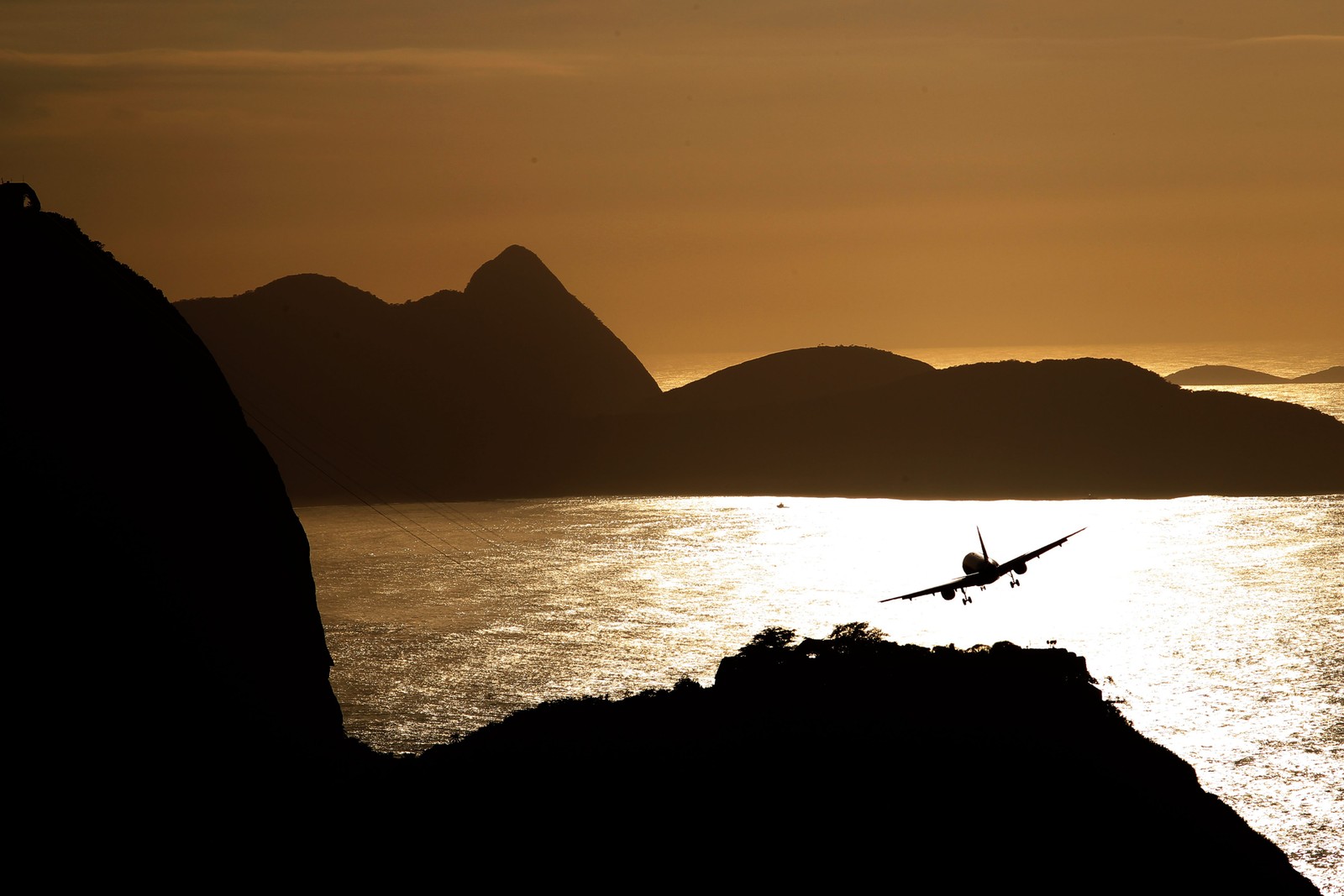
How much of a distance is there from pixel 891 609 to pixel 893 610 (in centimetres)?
75

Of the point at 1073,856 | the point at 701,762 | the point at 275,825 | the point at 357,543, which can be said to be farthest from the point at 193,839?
the point at 357,543

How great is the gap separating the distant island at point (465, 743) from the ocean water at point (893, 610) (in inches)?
828

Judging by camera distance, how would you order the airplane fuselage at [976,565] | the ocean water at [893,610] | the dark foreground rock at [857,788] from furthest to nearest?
the ocean water at [893,610]
the airplane fuselage at [976,565]
the dark foreground rock at [857,788]

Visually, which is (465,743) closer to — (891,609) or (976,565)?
(976,565)

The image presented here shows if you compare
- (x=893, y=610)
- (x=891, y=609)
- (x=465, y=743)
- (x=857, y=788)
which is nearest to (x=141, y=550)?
(x=465, y=743)

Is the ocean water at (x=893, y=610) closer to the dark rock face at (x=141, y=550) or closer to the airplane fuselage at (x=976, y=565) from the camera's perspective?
the dark rock face at (x=141, y=550)

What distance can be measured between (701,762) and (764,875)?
5570 millimetres

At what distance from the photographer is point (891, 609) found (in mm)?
126812

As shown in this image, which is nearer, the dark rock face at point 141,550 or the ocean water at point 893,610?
the dark rock face at point 141,550

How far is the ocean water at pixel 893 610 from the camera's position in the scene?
258 ft

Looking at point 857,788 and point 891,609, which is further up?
point 857,788

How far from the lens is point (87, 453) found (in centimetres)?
4425

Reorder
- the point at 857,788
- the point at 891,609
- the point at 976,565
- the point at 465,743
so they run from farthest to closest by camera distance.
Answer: the point at 891,609
the point at 976,565
the point at 465,743
the point at 857,788

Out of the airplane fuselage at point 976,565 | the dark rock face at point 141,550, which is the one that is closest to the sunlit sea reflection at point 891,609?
the dark rock face at point 141,550
